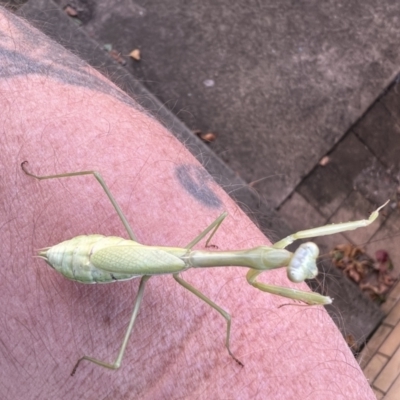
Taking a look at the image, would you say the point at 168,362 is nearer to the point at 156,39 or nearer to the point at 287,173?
the point at 287,173

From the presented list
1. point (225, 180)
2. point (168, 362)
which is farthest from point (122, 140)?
point (225, 180)

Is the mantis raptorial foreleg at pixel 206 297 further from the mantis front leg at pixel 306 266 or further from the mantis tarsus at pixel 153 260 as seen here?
the mantis front leg at pixel 306 266

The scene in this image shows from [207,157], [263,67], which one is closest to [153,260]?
[207,157]

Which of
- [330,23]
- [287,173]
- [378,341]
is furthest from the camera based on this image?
[330,23]

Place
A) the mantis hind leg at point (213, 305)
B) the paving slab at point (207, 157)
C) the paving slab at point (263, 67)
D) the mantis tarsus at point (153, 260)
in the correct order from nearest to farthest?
the mantis tarsus at point (153, 260) → the mantis hind leg at point (213, 305) → the paving slab at point (207, 157) → the paving slab at point (263, 67)

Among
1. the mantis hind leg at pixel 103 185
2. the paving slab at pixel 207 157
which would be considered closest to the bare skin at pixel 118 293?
the mantis hind leg at pixel 103 185

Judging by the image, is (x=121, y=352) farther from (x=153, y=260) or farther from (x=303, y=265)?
(x=303, y=265)
